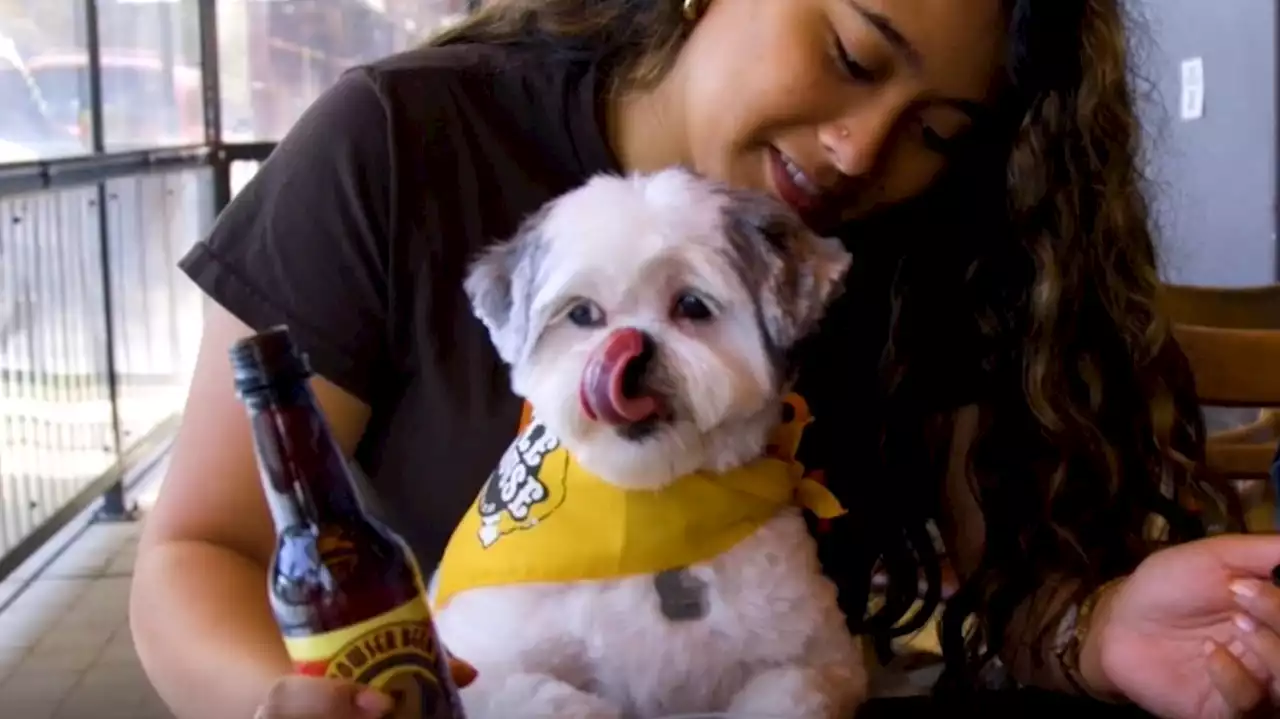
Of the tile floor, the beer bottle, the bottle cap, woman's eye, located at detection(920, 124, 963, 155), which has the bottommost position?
the tile floor

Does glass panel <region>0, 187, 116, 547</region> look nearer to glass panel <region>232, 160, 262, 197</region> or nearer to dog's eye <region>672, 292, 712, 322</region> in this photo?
glass panel <region>232, 160, 262, 197</region>

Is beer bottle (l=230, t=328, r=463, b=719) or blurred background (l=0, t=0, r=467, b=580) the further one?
blurred background (l=0, t=0, r=467, b=580)

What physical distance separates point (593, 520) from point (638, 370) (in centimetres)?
10

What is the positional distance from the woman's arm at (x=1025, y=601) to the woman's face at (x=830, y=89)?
24 centimetres

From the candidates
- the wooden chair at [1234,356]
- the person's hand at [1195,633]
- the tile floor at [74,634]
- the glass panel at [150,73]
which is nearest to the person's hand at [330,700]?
the person's hand at [1195,633]

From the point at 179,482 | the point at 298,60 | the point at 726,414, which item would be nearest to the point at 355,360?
the point at 179,482

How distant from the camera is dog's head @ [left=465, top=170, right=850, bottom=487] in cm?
79

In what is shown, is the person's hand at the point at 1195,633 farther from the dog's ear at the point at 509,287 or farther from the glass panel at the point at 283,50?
the glass panel at the point at 283,50

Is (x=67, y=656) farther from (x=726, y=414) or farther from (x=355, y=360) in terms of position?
(x=726, y=414)

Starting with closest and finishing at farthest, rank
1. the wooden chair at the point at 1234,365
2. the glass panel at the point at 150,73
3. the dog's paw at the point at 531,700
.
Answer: the dog's paw at the point at 531,700, the wooden chair at the point at 1234,365, the glass panel at the point at 150,73

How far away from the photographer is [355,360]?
94cm

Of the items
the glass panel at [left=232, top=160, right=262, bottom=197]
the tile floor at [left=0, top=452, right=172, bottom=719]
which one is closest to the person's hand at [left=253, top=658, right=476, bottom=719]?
the tile floor at [left=0, top=452, right=172, bottom=719]

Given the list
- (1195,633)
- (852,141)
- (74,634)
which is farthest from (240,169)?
(1195,633)

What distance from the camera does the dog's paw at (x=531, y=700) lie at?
751mm
